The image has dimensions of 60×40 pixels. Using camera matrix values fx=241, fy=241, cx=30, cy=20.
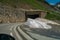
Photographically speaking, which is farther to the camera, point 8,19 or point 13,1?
point 13,1

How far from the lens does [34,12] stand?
7244 centimetres

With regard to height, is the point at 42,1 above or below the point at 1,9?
above

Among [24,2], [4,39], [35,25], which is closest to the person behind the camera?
[4,39]

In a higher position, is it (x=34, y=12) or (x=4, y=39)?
(x=34, y=12)

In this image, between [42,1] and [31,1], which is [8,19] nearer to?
[31,1]

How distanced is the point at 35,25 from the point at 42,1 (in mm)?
71579

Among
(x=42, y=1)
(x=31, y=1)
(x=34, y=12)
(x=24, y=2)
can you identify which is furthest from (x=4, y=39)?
(x=42, y=1)

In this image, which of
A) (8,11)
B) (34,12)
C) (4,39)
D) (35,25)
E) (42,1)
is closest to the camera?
(4,39)

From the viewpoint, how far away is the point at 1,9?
59812 mm

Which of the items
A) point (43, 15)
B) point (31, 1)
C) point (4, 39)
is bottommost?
point (4, 39)

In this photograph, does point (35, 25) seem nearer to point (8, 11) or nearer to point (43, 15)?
point (8, 11)

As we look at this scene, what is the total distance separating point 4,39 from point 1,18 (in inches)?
2024

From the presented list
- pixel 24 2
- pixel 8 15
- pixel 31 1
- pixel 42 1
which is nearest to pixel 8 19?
pixel 8 15

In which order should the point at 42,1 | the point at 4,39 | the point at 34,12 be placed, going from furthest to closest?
the point at 42,1
the point at 34,12
the point at 4,39
